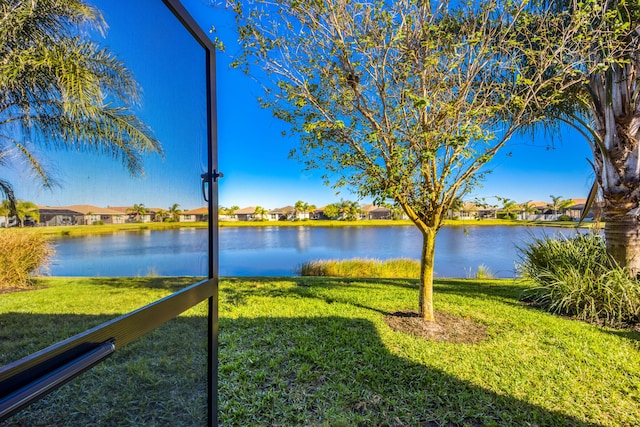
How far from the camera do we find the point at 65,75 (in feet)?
2.48

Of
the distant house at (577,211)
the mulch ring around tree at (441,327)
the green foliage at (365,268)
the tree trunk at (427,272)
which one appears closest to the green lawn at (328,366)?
the mulch ring around tree at (441,327)

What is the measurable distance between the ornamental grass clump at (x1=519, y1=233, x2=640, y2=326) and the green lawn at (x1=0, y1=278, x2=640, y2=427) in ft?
1.14

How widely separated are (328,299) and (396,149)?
97.8 inches

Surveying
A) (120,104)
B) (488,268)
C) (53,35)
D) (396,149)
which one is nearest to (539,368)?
(396,149)

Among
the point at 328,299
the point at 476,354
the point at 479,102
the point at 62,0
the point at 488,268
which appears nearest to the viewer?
the point at 62,0

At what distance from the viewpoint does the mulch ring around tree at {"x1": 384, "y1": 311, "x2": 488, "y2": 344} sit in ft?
10.2

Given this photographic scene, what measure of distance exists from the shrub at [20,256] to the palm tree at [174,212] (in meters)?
0.59

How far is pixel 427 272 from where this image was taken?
342 cm

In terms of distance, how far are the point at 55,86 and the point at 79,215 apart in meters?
0.32

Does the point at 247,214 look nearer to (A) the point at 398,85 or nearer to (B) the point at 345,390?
(A) the point at 398,85

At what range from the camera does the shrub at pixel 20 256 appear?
2.02 feet

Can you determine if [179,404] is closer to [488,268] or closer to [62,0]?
[62,0]

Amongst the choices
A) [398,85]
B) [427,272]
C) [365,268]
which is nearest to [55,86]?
[398,85]

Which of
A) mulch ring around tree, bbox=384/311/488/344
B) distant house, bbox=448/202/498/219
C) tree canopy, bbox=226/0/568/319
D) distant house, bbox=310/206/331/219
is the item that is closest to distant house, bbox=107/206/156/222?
tree canopy, bbox=226/0/568/319
